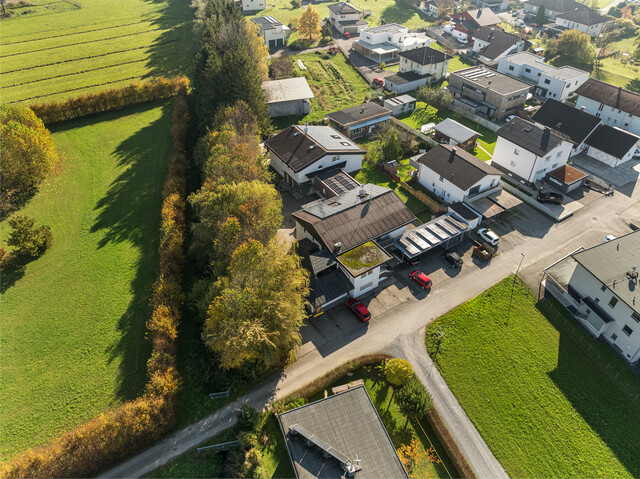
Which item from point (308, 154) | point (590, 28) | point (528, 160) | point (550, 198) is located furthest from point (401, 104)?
point (590, 28)

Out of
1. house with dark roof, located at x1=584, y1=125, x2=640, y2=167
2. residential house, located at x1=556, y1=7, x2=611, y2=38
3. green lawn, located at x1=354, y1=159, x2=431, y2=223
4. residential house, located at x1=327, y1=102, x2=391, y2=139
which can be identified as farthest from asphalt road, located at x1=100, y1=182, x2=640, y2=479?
residential house, located at x1=556, y1=7, x2=611, y2=38

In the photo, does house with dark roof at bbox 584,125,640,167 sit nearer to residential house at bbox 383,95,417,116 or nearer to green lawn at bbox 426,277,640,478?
residential house at bbox 383,95,417,116

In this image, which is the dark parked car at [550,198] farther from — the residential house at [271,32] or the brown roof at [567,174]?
the residential house at [271,32]

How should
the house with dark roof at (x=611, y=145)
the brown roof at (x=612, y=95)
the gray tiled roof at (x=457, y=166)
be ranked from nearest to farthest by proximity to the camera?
the gray tiled roof at (x=457, y=166) < the house with dark roof at (x=611, y=145) < the brown roof at (x=612, y=95)

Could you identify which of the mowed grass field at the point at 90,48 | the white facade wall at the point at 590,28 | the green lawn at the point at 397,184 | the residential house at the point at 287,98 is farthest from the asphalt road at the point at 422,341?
the white facade wall at the point at 590,28

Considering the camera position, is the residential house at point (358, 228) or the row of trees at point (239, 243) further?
the residential house at point (358, 228)

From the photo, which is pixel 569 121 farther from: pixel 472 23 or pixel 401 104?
pixel 472 23

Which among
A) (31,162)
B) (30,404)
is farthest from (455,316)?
(31,162)

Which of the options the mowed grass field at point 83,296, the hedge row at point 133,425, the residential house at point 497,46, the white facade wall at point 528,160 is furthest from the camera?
the residential house at point 497,46
